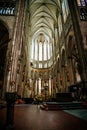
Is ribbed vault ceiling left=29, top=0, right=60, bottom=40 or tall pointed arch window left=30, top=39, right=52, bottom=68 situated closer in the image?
ribbed vault ceiling left=29, top=0, right=60, bottom=40

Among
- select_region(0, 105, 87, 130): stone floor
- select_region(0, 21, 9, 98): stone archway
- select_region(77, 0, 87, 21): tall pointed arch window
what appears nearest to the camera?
select_region(0, 105, 87, 130): stone floor

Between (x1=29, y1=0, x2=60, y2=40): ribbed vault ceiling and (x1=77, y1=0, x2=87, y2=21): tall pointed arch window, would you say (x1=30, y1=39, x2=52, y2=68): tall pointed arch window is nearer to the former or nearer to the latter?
(x1=29, y1=0, x2=60, y2=40): ribbed vault ceiling

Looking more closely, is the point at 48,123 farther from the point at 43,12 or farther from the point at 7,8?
the point at 43,12

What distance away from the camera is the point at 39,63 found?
3406 centimetres

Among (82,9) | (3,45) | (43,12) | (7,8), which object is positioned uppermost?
(43,12)

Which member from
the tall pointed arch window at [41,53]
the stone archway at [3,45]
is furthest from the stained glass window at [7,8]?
the tall pointed arch window at [41,53]

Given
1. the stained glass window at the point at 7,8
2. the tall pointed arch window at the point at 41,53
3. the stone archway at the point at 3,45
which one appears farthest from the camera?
the tall pointed arch window at the point at 41,53

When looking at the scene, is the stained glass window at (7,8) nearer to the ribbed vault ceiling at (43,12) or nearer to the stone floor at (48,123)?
the ribbed vault ceiling at (43,12)

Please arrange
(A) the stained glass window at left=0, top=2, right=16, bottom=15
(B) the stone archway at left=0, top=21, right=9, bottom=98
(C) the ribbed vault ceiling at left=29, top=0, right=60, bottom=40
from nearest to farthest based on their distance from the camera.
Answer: (B) the stone archway at left=0, top=21, right=9, bottom=98 → (A) the stained glass window at left=0, top=2, right=16, bottom=15 → (C) the ribbed vault ceiling at left=29, top=0, right=60, bottom=40

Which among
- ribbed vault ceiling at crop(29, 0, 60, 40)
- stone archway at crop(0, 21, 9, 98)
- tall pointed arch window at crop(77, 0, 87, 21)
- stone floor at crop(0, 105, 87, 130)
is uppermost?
ribbed vault ceiling at crop(29, 0, 60, 40)

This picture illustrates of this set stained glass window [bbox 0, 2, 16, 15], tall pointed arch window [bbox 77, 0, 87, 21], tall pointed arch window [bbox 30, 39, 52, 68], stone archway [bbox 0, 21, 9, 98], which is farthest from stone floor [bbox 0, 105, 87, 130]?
tall pointed arch window [bbox 30, 39, 52, 68]

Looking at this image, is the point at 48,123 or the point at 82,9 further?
the point at 82,9

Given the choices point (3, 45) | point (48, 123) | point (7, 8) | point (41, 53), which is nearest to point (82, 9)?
point (7, 8)

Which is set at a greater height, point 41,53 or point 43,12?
point 43,12
